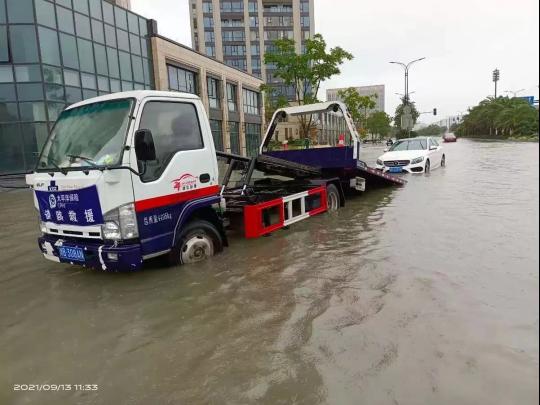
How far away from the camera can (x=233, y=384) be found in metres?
3.02

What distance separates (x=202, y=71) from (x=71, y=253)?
96.7 ft

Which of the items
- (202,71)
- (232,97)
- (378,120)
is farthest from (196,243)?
(378,120)

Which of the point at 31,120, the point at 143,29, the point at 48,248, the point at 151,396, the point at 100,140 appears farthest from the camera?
the point at 143,29

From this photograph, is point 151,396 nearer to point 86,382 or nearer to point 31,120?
point 86,382

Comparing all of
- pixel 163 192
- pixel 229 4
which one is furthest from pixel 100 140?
pixel 229 4

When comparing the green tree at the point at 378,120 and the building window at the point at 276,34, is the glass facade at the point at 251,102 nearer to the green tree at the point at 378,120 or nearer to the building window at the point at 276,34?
the building window at the point at 276,34

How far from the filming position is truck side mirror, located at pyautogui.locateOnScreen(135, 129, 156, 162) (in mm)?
4511

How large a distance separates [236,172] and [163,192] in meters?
3.90

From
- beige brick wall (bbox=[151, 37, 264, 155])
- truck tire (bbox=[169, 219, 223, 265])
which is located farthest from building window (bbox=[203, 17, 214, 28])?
truck tire (bbox=[169, 219, 223, 265])

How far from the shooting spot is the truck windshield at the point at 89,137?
15.4ft

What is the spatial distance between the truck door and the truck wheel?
13.9 feet

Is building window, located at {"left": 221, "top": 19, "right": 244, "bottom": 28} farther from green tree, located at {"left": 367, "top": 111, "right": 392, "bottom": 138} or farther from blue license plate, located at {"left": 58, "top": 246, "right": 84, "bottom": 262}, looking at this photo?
blue license plate, located at {"left": 58, "top": 246, "right": 84, "bottom": 262}

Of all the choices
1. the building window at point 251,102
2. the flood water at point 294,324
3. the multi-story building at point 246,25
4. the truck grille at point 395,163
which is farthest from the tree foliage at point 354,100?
the multi-story building at point 246,25

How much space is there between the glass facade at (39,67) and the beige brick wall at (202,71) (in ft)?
15.3
